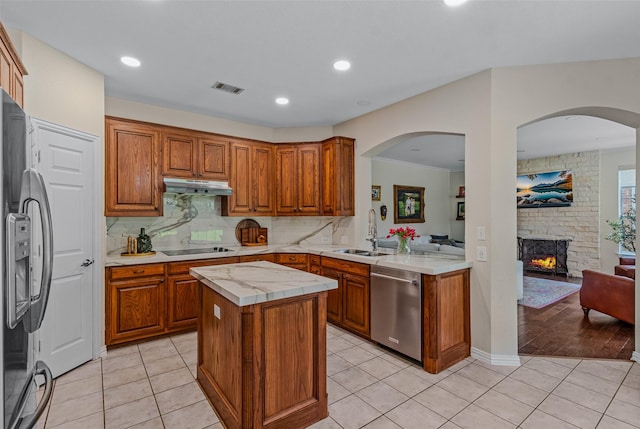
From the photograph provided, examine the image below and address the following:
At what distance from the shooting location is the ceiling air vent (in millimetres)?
3297

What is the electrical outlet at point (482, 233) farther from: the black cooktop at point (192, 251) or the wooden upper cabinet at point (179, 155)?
the wooden upper cabinet at point (179, 155)

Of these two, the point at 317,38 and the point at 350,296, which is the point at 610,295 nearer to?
the point at 350,296

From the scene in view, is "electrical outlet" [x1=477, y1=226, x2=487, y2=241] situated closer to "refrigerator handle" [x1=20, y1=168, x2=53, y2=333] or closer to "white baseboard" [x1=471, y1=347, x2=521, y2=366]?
"white baseboard" [x1=471, y1=347, x2=521, y2=366]

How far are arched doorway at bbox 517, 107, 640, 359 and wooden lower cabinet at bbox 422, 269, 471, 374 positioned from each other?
2.41ft

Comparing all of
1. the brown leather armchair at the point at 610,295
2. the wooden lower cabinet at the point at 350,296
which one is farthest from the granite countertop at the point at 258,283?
the brown leather armchair at the point at 610,295

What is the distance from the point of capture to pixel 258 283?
6.66 ft

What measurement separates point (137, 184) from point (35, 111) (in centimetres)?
118

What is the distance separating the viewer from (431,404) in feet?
7.41

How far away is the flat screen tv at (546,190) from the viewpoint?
684cm

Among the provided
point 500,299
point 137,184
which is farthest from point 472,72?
point 137,184

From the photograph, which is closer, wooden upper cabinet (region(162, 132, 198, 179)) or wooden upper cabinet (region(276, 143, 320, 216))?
wooden upper cabinet (region(162, 132, 198, 179))

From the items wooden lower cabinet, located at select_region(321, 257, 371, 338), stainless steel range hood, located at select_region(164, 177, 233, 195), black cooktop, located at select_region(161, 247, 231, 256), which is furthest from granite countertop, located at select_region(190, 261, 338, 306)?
stainless steel range hood, located at select_region(164, 177, 233, 195)

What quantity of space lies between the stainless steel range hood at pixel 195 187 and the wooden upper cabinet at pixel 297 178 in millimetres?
824

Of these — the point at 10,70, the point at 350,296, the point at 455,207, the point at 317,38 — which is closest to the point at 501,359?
the point at 350,296
